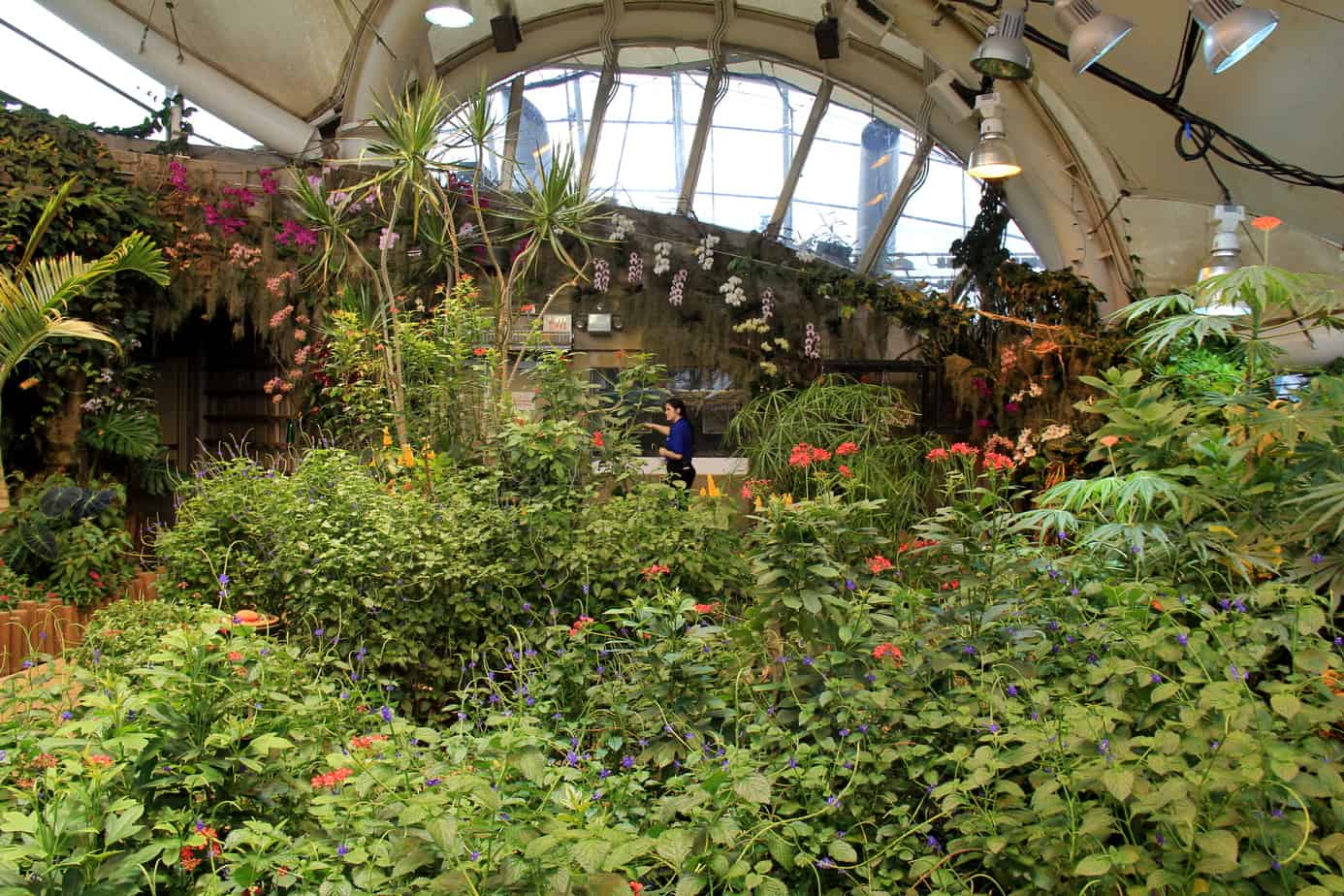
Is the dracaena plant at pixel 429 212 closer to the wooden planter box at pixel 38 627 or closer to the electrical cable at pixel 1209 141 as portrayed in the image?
the wooden planter box at pixel 38 627

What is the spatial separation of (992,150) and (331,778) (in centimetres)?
481

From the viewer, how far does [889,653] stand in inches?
79.4

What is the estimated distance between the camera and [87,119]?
677 cm

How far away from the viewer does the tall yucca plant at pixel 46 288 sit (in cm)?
491

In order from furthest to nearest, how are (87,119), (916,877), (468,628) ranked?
(87,119) < (468,628) < (916,877)

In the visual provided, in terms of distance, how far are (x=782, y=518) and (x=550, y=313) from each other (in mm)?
5328

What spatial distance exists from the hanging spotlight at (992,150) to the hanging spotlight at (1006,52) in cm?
58

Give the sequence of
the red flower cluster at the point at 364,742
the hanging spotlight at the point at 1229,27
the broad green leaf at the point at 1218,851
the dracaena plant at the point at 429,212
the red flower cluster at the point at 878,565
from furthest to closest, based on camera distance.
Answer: the dracaena plant at the point at 429,212 → the hanging spotlight at the point at 1229,27 → the red flower cluster at the point at 878,565 → the red flower cluster at the point at 364,742 → the broad green leaf at the point at 1218,851

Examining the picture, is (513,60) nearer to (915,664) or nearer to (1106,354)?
(1106,354)

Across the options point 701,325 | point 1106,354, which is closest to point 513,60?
point 701,325

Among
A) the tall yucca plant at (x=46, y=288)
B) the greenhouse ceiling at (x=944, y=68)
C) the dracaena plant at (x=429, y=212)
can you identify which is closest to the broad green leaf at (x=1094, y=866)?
the dracaena plant at (x=429, y=212)

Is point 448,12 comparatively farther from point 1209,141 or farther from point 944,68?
point 1209,141

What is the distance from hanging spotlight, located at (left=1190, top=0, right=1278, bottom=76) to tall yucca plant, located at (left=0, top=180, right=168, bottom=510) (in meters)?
5.43

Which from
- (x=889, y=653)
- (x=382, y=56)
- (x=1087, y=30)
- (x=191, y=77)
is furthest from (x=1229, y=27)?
(x=191, y=77)
